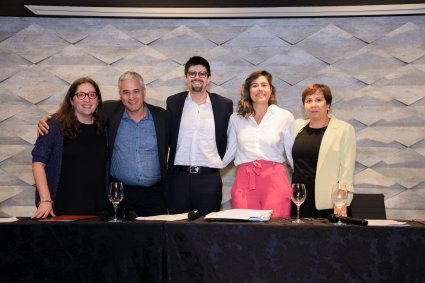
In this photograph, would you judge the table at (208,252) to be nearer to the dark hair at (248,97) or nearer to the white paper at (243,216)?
the white paper at (243,216)

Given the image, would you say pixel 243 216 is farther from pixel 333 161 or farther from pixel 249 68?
pixel 249 68

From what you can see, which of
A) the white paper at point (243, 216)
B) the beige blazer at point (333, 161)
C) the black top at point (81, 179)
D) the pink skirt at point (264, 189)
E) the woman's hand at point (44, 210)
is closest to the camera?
the white paper at point (243, 216)

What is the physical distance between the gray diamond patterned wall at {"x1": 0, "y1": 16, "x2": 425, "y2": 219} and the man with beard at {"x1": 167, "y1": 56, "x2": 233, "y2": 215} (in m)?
1.53

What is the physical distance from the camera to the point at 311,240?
219cm

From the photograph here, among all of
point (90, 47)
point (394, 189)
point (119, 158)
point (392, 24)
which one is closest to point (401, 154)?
point (394, 189)

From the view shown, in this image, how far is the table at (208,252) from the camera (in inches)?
85.2

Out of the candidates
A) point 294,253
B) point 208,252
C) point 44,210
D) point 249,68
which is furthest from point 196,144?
point 249,68

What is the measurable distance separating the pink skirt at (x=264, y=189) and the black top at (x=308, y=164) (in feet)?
0.62

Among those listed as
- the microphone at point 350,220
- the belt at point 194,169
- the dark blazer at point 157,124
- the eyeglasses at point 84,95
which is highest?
the eyeglasses at point 84,95

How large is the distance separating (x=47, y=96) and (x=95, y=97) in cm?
234

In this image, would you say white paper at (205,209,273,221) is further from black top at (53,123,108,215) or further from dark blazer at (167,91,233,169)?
dark blazer at (167,91,233,169)

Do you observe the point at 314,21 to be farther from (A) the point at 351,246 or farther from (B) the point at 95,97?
(A) the point at 351,246

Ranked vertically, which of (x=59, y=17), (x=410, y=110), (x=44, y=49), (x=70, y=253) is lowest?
(x=70, y=253)

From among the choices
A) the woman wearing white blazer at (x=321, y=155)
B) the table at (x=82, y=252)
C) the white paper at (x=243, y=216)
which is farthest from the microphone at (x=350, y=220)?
the woman wearing white blazer at (x=321, y=155)
